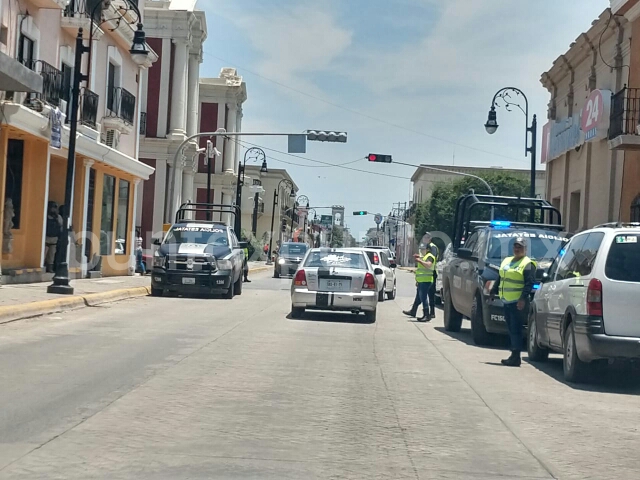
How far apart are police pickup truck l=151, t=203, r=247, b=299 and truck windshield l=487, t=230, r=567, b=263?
9.50m

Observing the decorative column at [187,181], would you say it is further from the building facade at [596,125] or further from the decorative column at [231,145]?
the building facade at [596,125]

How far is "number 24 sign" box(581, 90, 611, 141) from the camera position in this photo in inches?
976

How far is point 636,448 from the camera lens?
736 cm

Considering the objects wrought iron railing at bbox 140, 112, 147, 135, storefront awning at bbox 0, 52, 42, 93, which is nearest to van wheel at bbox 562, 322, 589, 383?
storefront awning at bbox 0, 52, 42, 93

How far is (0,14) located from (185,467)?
1680 centimetres

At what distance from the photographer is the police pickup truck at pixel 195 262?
22.9 metres

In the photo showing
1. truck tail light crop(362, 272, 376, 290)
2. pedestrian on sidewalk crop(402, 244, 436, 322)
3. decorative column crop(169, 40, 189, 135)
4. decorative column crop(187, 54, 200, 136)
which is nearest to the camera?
truck tail light crop(362, 272, 376, 290)

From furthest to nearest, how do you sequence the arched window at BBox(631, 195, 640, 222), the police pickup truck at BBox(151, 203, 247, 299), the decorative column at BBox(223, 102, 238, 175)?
the decorative column at BBox(223, 102, 238, 175), the arched window at BBox(631, 195, 640, 222), the police pickup truck at BBox(151, 203, 247, 299)

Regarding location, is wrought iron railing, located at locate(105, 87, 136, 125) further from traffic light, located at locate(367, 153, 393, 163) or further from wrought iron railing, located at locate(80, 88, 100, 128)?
traffic light, located at locate(367, 153, 393, 163)

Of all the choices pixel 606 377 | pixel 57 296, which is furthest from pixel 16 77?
pixel 606 377

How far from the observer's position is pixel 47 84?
76.3 ft

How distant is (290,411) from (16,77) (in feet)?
37.8

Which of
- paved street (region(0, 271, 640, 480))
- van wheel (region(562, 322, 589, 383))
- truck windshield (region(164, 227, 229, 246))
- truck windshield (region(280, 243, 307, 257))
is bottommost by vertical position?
paved street (region(0, 271, 640, 480))

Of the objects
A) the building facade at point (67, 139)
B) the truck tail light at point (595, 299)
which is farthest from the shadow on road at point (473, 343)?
the building facade at point (67, 139)
